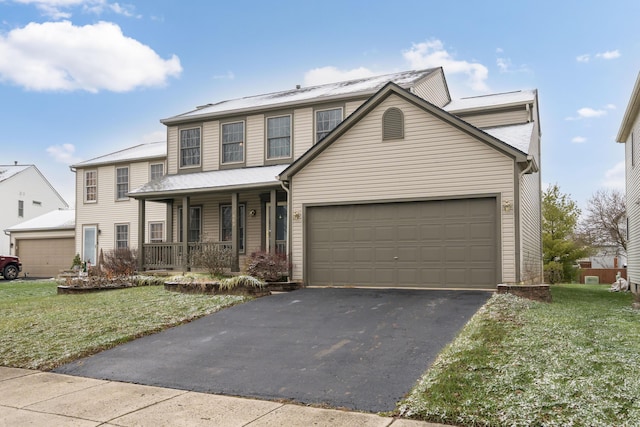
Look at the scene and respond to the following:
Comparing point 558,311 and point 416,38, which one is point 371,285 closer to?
point 558,311

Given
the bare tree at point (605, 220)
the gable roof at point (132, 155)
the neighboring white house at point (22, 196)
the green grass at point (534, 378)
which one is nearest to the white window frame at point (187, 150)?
the gable roof at point (132, 155)

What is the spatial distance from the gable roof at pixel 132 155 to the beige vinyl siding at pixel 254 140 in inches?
235

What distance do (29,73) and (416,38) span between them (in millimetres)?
19950

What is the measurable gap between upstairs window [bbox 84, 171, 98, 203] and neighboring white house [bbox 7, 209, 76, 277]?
3009mm

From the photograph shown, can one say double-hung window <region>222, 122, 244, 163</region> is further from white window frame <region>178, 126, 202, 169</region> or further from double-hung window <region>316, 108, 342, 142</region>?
double-hung window <region>316, 108, 342, 142</region>

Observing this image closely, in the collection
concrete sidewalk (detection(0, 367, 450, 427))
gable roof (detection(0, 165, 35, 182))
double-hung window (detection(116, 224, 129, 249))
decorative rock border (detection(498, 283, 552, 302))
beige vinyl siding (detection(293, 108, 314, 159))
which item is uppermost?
gable roof (detection(0, 165, 35, 182))

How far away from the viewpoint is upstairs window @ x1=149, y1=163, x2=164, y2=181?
78.3 feet

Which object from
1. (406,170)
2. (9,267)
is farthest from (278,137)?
(9,267)

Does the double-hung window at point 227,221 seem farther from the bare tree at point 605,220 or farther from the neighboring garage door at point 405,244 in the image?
the bare tree at point 605,220

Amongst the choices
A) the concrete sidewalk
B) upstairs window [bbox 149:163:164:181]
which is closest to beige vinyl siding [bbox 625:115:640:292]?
the concrete sidewalk

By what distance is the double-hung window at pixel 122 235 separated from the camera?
2452 centimetres

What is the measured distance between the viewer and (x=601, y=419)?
15.0 ft

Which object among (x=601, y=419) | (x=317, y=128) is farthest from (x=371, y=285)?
(x=601, y=419)

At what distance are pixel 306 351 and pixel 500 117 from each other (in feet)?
43.3
